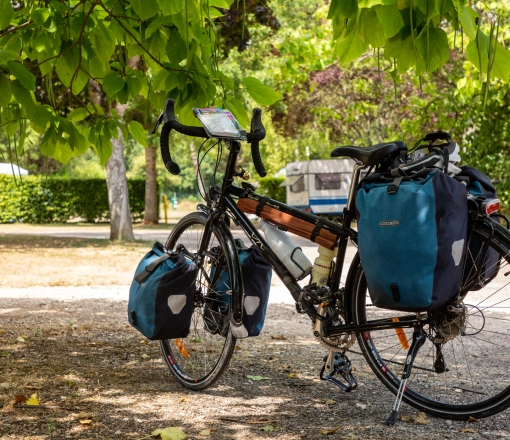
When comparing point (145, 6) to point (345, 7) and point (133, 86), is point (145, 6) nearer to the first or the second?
point (345, 7)

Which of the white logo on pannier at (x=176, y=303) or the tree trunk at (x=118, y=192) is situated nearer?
the white logo on pannier at (x=176, y=303)

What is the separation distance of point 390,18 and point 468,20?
224mm

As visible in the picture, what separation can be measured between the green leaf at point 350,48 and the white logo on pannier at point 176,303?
5.31 ft

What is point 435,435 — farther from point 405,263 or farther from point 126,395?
point 126,395

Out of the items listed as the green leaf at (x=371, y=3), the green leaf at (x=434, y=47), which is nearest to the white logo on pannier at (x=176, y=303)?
the green leaf at (x=434, y=47)

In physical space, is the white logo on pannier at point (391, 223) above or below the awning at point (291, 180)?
below

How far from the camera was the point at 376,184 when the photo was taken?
3.17 m

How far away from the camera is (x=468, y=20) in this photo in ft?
7.25

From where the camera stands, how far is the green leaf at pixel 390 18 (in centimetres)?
222

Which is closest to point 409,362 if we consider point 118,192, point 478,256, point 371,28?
point 478,256

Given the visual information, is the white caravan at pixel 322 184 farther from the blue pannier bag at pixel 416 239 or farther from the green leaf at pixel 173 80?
the blue pannier bag at pixel 416 239

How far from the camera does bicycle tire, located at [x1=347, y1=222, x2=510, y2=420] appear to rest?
3.28 meters

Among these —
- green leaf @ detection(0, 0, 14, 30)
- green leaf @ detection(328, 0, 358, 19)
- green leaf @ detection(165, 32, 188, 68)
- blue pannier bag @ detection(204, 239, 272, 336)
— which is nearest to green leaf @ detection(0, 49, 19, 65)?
green leaf @ detection(0, 0, 14, 30)

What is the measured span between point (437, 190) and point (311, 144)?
37.1 meters
